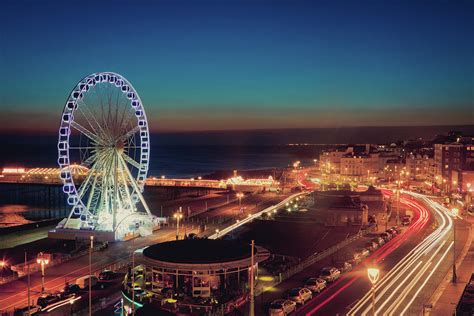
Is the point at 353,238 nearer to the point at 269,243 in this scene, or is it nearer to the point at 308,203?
the point at 269,243

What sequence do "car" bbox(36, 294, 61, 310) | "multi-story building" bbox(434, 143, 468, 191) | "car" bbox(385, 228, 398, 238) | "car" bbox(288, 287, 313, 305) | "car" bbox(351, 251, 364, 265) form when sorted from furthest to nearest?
"multi-story building" bbox(434, 143, 468, 191), "car" bbox(385, 228, 398, 238), "car" bbox(351, 251, 364, 265), "car" bbox(36, 294, 61, 310), "car" bbox(288, 287, 313, 305)

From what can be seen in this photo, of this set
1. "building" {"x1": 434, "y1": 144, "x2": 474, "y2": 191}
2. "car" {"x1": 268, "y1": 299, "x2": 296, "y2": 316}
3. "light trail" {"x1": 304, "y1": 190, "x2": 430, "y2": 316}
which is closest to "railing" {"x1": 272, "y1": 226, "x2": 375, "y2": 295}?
"light trail" {"x1": 304, "y1": 190, "x2": 430, "y2": 316}

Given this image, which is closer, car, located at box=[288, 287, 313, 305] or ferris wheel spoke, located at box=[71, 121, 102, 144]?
car, located at box=[288, 287, 313, 305]

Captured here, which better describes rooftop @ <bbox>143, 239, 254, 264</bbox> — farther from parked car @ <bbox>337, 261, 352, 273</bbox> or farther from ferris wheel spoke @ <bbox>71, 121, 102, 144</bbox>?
ferris wheel spoke @ <bbox>71, 121, 102, 144</bbox>

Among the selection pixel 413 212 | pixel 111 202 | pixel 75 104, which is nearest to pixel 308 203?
pixel 413 212

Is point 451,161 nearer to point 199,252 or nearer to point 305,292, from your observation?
point 305,292

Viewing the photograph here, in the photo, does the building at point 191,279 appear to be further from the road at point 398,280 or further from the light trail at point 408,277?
the light trail at point 408,277
